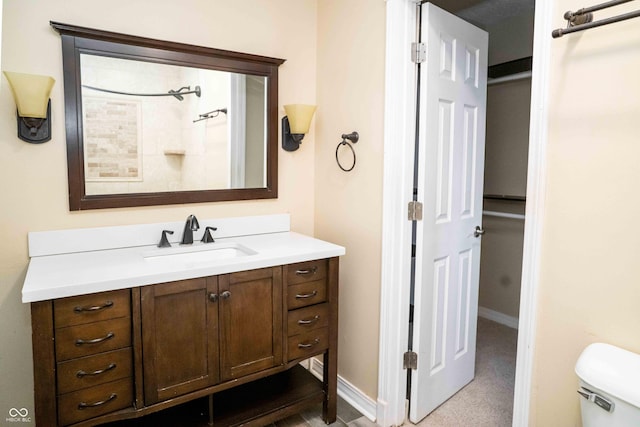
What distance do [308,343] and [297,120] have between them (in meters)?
1.21

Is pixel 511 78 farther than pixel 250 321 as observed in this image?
Yes

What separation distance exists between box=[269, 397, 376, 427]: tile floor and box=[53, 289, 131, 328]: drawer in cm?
107

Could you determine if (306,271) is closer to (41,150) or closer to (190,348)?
(190,348)

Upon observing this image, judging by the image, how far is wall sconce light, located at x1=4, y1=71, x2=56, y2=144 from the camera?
1590mm

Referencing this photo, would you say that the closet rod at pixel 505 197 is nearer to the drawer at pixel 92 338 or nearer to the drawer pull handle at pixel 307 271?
the drawer pull handle at pixel 307 271

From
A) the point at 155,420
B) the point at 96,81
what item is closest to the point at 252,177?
the point at 96,81

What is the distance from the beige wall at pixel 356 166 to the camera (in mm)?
2061

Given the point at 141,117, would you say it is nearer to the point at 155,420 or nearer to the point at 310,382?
the point at 155,420

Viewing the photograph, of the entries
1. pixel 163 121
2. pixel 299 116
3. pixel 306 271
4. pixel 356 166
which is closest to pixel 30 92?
pixel 163 121

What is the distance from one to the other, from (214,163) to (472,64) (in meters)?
1.55

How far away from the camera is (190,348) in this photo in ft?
5.34

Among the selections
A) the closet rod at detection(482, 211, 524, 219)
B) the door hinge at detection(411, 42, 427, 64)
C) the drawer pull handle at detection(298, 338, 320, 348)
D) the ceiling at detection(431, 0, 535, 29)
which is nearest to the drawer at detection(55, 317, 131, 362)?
the drawer pull handle at detection(298, 338, 320, 348)

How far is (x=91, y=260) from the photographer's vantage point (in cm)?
171

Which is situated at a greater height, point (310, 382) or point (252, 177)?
point (252, 177)
